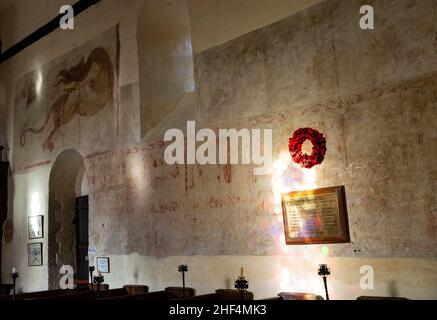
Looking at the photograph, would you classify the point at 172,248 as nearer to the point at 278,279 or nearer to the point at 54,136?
the point at 278,279

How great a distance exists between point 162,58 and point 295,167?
439 centimetres

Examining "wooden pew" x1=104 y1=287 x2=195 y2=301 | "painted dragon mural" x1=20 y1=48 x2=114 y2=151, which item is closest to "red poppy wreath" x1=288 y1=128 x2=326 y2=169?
"wooden pew" x1=104 y1=287 x2=195 y2=301

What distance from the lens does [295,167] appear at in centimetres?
657

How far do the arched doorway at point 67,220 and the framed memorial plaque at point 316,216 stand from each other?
21.2 feet

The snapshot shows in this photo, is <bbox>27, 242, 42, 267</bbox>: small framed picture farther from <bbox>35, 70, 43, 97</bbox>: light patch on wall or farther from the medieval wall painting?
<bbox>35, 70, 43, 97</bbox>: light patch on wall

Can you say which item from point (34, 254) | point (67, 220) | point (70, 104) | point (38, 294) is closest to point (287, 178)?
point (38, 294)

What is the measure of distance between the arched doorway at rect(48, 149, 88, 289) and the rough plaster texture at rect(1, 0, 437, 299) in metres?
2.05

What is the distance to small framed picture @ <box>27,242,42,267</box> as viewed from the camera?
11.5 m

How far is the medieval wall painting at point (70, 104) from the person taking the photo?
9.96 metres

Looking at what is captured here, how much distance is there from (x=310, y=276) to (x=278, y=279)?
531 millimetres

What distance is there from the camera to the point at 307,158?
6.32 metres

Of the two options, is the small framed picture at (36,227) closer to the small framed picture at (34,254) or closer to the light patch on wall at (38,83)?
the small framed picture at (34,254)

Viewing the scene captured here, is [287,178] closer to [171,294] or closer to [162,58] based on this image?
[171,294]

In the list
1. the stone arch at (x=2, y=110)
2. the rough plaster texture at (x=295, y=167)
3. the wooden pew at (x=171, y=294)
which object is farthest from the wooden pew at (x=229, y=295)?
the stone arch at (x=2, y=110)
